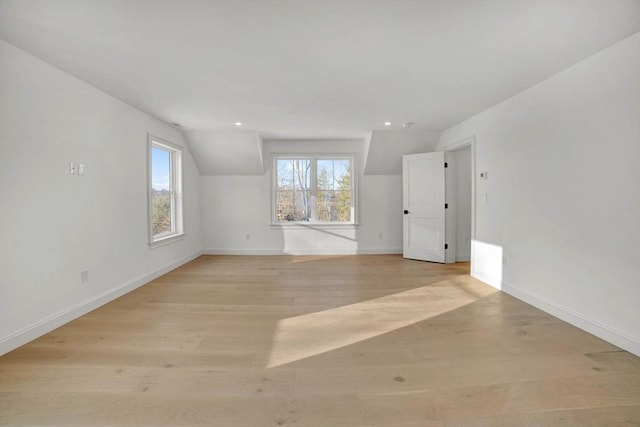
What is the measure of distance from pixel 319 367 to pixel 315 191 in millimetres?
4398

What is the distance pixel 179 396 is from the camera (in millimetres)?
1741

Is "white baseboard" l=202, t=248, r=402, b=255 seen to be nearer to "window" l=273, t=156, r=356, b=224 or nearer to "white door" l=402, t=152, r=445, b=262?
"window" l=273, t=156, r=356, b=224

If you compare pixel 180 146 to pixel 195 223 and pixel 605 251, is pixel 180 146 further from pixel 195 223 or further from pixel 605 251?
pixel 605 251

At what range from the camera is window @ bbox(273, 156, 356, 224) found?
6129mm

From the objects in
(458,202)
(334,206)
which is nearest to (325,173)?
(334,206)

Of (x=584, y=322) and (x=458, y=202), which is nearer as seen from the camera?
(x=584, y=322)

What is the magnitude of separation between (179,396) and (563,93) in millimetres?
4026

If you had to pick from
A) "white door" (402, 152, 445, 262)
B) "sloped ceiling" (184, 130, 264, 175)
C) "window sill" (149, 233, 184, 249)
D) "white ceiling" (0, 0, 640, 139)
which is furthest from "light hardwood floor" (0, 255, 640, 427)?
"sloped ceiling" (184, 130, 264, 175)

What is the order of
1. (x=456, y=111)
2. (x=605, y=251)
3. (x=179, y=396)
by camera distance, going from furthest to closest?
(x=456, y=111)
(x=605, y=251)
(x=179, y=396)

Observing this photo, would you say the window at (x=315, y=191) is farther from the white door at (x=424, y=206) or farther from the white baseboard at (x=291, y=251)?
the white door at (x=424, y=206)

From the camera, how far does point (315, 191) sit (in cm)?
616

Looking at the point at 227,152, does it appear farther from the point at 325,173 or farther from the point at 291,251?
the point at 291,251

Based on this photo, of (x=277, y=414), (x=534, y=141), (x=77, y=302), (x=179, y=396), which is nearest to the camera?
(x=277, y=414)

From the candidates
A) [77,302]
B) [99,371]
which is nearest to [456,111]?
[99,371]
